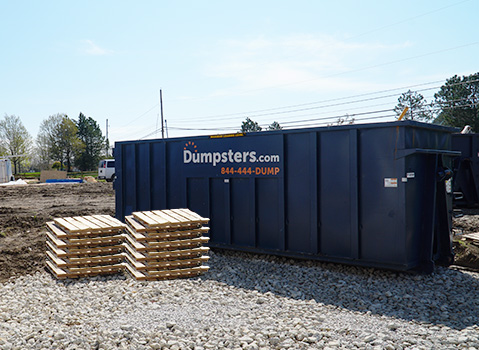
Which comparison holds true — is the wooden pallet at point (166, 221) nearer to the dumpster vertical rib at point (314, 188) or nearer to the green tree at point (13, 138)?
the dumpster vertical rib at point (314, 188)

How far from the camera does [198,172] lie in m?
9.13

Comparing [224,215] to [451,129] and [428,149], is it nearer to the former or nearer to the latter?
[428,149]

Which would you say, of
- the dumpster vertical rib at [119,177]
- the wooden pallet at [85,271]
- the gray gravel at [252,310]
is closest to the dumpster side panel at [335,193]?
the gray gravel at [252,310]

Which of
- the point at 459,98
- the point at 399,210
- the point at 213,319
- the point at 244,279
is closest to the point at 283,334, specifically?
the point at 213,319

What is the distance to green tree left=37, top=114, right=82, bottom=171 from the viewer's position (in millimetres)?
61844

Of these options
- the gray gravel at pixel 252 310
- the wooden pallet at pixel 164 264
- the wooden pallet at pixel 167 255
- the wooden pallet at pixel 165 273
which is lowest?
the gray gravel at pixel 252 310

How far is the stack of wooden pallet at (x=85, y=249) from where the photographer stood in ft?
24.0

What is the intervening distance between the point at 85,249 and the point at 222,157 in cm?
306

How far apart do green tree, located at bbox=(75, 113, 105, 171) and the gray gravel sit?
201ft

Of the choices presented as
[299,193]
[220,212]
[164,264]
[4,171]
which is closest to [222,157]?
[220,212]

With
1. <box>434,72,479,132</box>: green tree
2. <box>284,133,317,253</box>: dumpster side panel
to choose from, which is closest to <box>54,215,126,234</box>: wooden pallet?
<box>284,133,317,253</box>: dumpster side panel

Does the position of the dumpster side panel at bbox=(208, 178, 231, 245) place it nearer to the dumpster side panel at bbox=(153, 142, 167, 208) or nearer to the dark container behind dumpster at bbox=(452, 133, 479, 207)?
the dumpster side panel at bbox=(153, 142, 167, 208)

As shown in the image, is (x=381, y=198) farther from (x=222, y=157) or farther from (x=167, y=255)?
(x=167, y=255)

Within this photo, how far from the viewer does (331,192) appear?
7367mm
